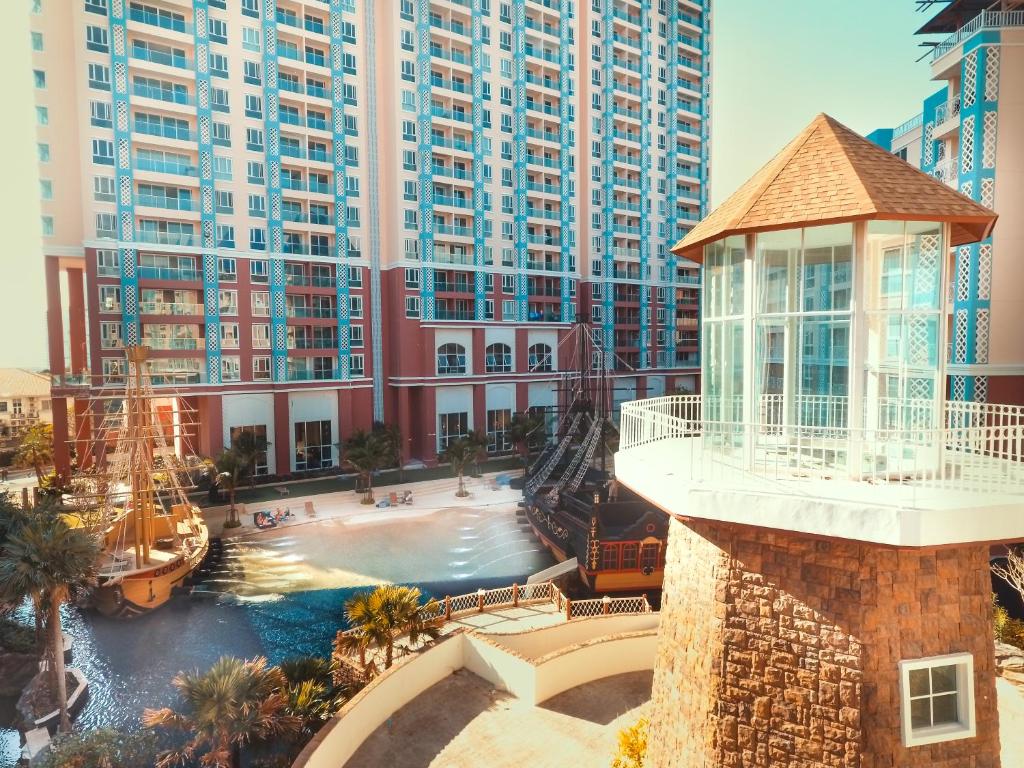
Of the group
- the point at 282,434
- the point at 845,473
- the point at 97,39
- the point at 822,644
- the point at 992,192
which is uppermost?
the point at 97,39

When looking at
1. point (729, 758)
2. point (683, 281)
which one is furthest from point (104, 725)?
point (683, 281)

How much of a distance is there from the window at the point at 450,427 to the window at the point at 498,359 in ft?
13.7

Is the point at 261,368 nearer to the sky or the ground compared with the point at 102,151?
nearer to the ground

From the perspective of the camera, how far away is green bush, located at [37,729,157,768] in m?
12.2

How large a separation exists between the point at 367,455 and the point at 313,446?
8.71m

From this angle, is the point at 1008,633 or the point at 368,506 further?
the point at 368,506

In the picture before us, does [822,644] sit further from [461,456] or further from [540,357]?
[540,357]

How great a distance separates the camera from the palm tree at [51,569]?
1555 centimetres

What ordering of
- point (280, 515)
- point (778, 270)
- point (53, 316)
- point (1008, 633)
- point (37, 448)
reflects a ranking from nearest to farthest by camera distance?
point (778, 270), point (1008, 633), point (280, 515), point (53, 316), point (37, 448)

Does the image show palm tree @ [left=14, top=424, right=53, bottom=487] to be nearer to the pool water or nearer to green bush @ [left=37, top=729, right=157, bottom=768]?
the pool water

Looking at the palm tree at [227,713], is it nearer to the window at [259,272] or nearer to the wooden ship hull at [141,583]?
the wooden ship hull at [141,583]

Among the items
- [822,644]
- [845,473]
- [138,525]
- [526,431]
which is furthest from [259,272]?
[822,644]

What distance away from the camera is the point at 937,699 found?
5762 mm

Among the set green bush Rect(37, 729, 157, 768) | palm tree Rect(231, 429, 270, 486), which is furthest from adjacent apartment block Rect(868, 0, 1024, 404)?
palm tree Rect(231, 429, 270, 486)
